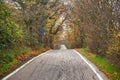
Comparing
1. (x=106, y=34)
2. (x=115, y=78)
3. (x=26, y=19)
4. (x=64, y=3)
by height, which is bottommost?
(x=115, y=78)

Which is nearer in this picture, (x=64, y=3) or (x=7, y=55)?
(x=7, y=55)

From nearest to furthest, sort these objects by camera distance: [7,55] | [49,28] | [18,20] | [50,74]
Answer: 1. [50,74]
2. [7,55]
3. [18,20]
4. [49,28]

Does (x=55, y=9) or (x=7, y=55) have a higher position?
(x=55, y=9)

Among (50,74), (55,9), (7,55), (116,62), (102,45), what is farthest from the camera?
(55,9)

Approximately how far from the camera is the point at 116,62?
13695mm

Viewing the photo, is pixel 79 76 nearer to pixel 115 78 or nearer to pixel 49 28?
pixel 115 78

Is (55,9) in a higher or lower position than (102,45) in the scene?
higher

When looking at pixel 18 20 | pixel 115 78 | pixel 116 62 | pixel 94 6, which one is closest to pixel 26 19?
pixel 18 20

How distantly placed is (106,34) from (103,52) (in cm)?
191

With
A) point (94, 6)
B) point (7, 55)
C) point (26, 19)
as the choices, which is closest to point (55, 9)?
point (26, 19)

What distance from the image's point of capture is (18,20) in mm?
29938

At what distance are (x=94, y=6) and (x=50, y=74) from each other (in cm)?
908

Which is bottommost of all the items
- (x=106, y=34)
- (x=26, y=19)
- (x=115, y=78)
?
(x=115, y=78)

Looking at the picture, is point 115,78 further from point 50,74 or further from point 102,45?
point 102,45
